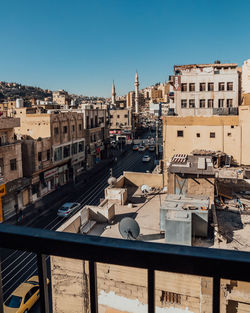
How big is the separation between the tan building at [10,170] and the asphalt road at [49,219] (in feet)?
8.02

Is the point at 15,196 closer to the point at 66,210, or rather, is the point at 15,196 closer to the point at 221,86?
the point at 66,210

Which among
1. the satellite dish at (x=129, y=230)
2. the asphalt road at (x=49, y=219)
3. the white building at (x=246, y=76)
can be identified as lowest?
the asphalt road at (x=49, y=219)

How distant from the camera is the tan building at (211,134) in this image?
2908cm

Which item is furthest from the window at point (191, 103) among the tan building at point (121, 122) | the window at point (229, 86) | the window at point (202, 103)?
the tan building at point (121, 122)

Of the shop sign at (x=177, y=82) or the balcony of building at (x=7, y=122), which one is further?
the shop sign at (x=177, y=82)

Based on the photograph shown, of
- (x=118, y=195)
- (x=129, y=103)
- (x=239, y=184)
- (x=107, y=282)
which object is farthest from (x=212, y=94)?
(x=129, y=103)

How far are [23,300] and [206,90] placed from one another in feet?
102

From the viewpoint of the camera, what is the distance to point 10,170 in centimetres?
2717

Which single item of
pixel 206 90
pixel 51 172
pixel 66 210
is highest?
pixel 206 90

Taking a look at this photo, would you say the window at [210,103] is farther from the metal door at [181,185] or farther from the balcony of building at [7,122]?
the metal door at [181,185]

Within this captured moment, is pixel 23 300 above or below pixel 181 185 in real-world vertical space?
below

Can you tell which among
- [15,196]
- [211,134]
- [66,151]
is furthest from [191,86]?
[15,196]

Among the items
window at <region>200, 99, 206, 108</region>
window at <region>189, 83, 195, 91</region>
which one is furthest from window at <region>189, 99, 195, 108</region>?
window at <region>189, 83, 195, 91</region>

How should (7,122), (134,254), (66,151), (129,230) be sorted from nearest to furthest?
1. (134,254)
2. (129,230)
3. (7,122)
4. (66,151)
